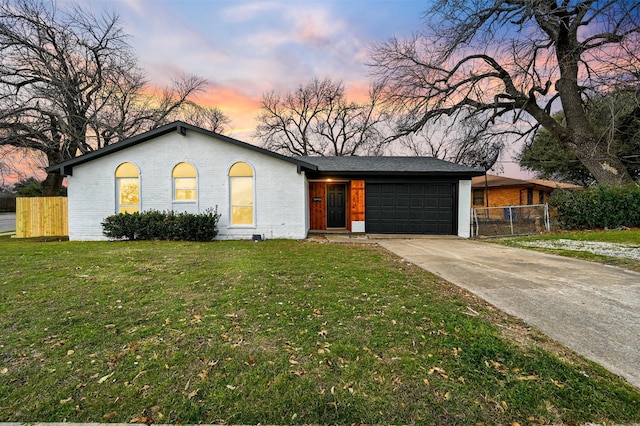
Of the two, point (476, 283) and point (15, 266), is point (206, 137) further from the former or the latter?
point (476, 283)

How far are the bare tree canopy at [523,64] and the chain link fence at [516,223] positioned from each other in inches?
121

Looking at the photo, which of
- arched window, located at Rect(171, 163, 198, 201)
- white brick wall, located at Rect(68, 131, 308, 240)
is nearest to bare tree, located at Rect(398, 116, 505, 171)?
white brick wall, located at Rect(68, 131, 308, 240)

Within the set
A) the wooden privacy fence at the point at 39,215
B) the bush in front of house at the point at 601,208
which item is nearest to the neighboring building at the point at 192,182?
the wooden privacy fence at the point at 39,215

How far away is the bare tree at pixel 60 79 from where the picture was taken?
506 inches

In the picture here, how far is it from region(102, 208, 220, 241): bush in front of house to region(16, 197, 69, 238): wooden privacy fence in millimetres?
3628

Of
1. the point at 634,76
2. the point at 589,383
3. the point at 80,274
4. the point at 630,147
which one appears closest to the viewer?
the point at 589,383

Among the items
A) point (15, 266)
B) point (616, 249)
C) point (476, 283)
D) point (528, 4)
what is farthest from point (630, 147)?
point (15, 266)

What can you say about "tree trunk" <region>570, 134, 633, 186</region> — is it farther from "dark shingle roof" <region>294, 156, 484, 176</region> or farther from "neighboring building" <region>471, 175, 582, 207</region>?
"dark shingle roof" <region>294, 156, 484, 176</region>

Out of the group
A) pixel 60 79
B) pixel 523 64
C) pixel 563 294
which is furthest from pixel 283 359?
pixel 60 79

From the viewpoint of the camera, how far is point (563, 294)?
4109 millimetres

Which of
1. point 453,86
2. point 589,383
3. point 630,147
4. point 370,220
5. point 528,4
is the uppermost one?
point 528,4

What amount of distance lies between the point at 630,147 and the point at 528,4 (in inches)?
525

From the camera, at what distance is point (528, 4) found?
10.2m

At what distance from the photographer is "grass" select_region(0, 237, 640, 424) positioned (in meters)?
1.86
